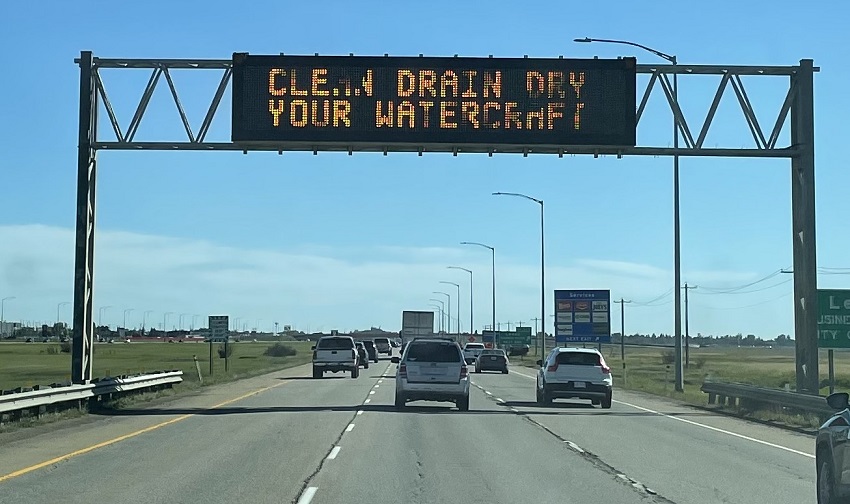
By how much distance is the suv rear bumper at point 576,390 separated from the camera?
110 ft

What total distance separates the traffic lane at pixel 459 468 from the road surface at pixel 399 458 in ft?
0.10

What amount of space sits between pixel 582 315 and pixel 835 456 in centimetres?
5488

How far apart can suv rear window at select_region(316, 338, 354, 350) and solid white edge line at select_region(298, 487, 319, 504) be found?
40.4 meters

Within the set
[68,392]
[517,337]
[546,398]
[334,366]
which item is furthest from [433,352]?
[517,337]

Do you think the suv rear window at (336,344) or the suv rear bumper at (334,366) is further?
the suv rear bumper at (334,366)

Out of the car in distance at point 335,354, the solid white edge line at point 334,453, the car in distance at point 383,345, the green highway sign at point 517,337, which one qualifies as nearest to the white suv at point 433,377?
the solid white edge line at point 334,453

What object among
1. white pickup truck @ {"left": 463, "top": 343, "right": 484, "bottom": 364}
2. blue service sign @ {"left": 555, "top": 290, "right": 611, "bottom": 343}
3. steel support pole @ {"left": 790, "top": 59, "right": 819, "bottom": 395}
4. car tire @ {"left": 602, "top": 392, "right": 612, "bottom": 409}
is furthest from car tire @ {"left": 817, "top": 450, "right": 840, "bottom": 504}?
white pickup truck @ {"left": 463, "top": 343, "right": 484, "bottom": 364}

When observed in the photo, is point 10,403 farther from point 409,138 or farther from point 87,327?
point 409,138

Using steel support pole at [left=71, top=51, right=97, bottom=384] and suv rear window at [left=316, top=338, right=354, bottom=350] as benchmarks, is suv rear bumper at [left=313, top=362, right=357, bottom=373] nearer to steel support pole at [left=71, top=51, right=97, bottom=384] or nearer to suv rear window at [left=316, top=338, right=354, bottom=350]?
suv rear window at [left=316, top=338, right=354, bottom=350]

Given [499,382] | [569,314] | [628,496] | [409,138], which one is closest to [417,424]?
[409,138]

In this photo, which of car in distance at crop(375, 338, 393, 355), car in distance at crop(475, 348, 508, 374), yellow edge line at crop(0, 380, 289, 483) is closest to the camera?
yellow edge line at crop(0, 380, 289, 483)

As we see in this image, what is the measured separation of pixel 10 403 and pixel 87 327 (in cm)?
741

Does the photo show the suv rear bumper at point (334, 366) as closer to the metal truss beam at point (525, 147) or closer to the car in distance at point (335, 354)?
the car in distance at point (335, 354)

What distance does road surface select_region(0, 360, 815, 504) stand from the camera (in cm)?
1405
